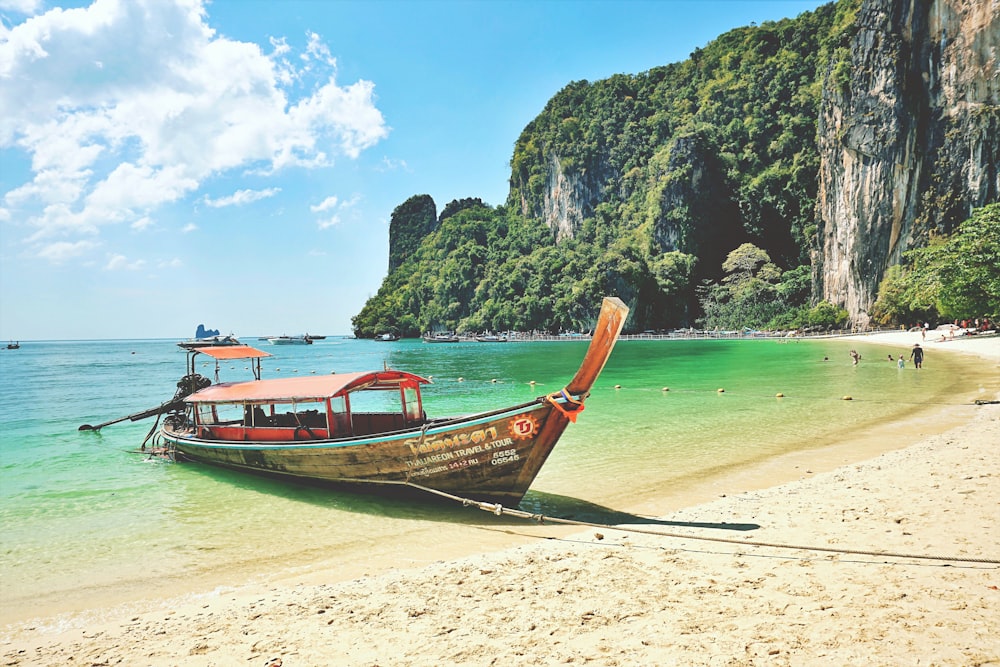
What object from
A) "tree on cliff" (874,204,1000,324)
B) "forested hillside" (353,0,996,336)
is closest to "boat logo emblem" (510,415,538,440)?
"tree on cliff" (874,204,1000,324)

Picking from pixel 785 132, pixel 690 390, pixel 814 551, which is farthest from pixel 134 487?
pixel 785 132

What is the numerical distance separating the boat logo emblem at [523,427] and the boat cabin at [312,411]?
2.48 metres

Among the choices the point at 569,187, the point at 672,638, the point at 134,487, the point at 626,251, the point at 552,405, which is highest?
the point at 569,187

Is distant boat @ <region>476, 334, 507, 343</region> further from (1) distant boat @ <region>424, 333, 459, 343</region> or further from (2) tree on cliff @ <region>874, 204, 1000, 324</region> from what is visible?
(2) tree on cliff @ <region>874, 204, 1000, 324</region>

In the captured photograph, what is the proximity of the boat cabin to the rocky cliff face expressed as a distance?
66769 mm

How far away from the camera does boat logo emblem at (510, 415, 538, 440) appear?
320 inches

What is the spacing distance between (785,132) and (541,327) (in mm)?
58466

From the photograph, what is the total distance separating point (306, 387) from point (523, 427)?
16.4 ft

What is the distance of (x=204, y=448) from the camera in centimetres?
1276

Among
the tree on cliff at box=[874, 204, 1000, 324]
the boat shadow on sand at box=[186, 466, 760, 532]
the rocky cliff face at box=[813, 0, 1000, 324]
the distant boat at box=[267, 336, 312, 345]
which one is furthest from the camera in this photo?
the distant boat at box=[267, 336, 312, 345]

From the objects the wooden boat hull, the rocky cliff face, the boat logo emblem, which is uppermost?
the rocky cliff face

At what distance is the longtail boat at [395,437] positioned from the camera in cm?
809

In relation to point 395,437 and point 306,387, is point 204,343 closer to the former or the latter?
point 306,387

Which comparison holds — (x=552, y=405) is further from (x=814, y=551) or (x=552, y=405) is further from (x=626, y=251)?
(x=626, y=251)
